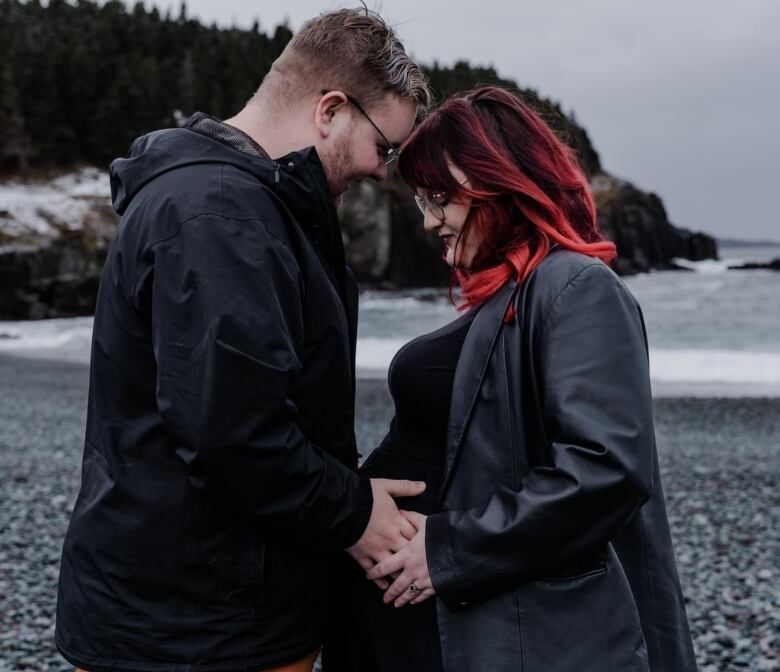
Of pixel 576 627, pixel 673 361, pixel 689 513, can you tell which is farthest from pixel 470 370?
pixel 673 361

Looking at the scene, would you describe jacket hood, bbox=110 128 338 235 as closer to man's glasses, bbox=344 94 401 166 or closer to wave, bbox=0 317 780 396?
man's glasses, bbox=344 94 401 166

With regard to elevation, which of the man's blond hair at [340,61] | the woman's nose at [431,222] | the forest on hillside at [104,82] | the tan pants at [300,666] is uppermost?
the forest on hillside at [104,82]

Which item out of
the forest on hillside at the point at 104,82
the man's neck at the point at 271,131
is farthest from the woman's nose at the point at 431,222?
the forest on hillside at the point at 104,82

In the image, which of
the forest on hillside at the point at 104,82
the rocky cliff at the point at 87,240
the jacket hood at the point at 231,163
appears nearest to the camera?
the jacket hood at the point at 231,163

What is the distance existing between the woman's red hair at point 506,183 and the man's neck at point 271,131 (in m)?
0.38

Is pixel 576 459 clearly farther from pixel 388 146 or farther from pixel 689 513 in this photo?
pixel 689 513

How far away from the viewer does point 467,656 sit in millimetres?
2129

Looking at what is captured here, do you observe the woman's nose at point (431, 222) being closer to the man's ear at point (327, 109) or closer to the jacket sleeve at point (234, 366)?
the man's ear at point (327, 109)

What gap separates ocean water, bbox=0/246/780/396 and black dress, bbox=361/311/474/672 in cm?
1828

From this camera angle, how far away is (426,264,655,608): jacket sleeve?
193 cm

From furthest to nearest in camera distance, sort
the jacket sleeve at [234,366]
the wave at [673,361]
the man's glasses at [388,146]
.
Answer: the wave at [673,361] → the man's glasses at [388,146] → the jacket sleeve at [234,366]

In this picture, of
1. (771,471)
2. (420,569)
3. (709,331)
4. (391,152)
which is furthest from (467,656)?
(709,331)

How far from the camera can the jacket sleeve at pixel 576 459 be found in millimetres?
1935

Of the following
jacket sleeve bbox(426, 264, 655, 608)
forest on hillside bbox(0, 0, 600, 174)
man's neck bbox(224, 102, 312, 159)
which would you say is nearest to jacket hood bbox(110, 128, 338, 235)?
man's neck bbox(224, 102, 312, 159)
